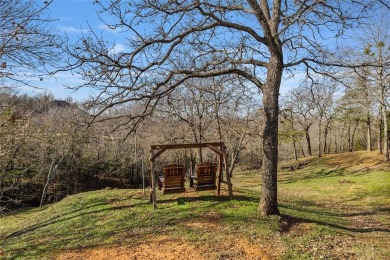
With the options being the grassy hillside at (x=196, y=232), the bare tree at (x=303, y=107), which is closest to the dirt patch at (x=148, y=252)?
the grassy hillside at (x=196, y=232)

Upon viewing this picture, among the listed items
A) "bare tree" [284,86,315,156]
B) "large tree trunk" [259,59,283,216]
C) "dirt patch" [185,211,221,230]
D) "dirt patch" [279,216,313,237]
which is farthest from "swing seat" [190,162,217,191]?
"bare tree" [284,86,315,156]

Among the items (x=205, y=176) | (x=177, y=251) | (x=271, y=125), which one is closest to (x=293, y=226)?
(x=271, y=125)

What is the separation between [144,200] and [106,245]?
12.1ft

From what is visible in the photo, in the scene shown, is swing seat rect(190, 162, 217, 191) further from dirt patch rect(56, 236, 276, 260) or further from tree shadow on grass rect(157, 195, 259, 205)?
dirt patch rect(56, 236, 276, 260)

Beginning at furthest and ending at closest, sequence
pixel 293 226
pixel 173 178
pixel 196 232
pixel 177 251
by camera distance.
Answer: pixel 173 178 → pixel 293 226 → pixel 196 232 → pixel 177 251

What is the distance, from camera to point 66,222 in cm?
992

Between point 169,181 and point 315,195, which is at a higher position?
point 169,181

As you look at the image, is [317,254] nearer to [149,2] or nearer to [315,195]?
[149,2]

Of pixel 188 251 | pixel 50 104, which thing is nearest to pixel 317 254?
pixel 188 251

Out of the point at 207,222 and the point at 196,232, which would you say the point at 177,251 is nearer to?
the point at 196,232

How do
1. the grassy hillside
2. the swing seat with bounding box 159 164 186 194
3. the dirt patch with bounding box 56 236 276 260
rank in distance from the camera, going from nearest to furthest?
the dirt patch with bounding box 56 236 276 260, the grassy hillside, the swing seat with bounding box 159 164 186 194

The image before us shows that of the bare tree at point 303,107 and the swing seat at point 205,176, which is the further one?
the bare tree at point 303,107

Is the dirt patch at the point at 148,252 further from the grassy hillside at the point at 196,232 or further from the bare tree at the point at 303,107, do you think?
the bare tree at the point at 303,107

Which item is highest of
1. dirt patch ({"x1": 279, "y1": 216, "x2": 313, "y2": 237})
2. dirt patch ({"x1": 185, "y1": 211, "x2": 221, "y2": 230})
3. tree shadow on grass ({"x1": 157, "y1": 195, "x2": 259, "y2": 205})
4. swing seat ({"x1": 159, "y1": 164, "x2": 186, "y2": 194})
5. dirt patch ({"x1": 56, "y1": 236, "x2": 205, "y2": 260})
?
swing seat ({"x1": 159, "y1": 164, "x2": 186, "y2": 194})
